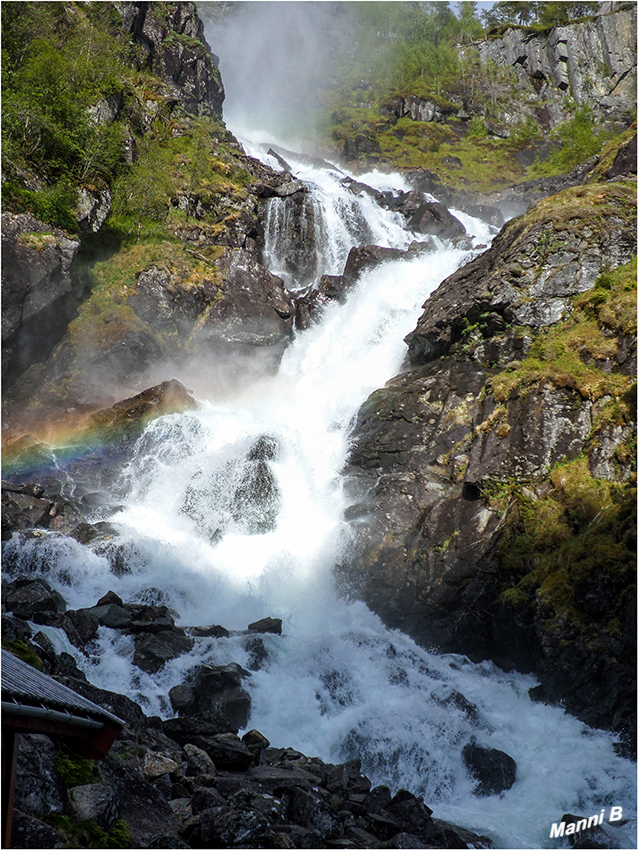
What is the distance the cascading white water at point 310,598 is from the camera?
10594mm

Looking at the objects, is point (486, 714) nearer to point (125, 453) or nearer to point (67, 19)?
point (125, 453)

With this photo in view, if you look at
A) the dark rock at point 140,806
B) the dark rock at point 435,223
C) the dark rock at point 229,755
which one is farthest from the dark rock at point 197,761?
the dark rock at point 435,223

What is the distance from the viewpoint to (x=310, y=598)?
55.3 ft

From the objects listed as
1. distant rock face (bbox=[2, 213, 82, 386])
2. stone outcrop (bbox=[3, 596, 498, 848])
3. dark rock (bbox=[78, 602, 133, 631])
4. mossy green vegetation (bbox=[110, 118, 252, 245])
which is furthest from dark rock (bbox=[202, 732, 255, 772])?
mossy green vegetation (bbox=[110, 118, 252, 245])

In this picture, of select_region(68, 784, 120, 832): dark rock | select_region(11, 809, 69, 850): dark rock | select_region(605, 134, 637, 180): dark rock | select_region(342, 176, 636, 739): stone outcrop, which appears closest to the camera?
select_region(11, 809, 69, 850): dark rock

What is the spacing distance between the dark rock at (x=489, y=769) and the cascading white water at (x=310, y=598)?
157mm

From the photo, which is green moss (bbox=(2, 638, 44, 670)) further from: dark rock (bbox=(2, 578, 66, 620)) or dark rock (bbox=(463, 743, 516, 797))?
dark rock (bbox=(463, 743, 516, 797))

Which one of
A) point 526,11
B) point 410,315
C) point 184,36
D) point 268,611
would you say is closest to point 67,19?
point 184,36

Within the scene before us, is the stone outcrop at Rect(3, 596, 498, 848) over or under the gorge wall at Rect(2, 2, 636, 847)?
under

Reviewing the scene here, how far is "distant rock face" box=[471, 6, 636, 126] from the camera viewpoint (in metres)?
64.5

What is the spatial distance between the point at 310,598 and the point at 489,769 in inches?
293

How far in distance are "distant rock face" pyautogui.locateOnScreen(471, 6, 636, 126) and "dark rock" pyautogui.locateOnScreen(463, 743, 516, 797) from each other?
241 feet

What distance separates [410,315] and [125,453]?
15709 millimetres

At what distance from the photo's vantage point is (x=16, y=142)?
82.9 ft
